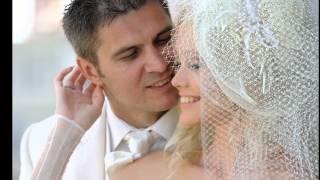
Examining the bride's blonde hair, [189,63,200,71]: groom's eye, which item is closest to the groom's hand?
the bride's blonde hair

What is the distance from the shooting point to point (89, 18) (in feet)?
4.73

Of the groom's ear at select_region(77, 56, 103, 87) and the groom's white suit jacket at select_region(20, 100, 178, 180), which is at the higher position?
the groom's ear at select_region(77, 56, 103, 87)

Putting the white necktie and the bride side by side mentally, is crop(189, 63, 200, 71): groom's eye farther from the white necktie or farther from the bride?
the white necktie

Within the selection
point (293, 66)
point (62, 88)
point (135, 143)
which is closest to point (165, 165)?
point (135, 143)

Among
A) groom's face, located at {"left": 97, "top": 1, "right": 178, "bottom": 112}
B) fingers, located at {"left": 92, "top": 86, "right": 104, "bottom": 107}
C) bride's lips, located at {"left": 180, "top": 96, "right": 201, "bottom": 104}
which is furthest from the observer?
fingers, located at {"left": 92, "top": 86, "right": 104, "bottom": 107}

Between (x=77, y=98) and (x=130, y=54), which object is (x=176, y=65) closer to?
(x=130, y=54)

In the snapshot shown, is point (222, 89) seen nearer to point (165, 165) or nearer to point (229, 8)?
point (229, 8)

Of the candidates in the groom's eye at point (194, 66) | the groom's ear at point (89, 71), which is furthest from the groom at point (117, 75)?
the groom's eye at point (194, 66)

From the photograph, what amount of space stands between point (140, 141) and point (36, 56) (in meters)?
0.39

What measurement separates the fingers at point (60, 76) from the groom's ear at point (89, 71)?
1.3 inches

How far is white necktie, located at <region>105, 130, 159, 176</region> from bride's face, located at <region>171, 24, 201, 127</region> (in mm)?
163

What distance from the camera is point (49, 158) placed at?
4.54 feet

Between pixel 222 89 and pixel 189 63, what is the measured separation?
0.36ft

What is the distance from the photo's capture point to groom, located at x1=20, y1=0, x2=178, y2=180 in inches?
54.4
